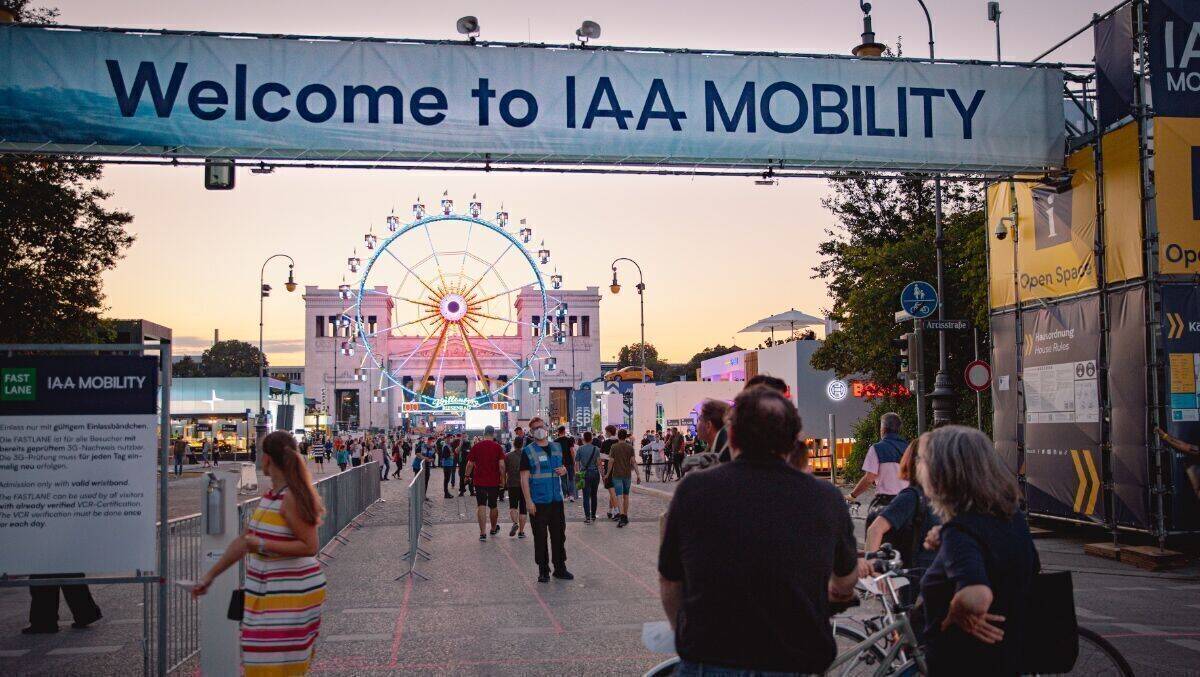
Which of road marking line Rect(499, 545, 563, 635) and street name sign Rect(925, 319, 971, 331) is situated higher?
street name sign Rect(925, 319, 971, 331)

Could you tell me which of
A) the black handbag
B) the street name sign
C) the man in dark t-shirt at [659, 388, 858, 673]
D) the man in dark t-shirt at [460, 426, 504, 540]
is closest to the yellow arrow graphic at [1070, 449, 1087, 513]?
the street name sign

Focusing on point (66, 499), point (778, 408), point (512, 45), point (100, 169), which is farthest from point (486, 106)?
point (100, 169)

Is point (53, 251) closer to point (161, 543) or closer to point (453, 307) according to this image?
point (161, 543)

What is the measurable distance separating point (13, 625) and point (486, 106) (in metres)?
7.52

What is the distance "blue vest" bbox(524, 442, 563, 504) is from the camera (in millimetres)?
12672

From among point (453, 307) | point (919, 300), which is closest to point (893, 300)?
point (919, 300)

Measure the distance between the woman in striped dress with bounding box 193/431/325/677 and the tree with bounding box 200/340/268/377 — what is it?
531ft

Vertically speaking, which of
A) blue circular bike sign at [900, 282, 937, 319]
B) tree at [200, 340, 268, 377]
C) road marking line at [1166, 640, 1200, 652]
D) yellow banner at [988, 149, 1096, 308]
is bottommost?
road marking line at [1166, 640, 1200, 652]

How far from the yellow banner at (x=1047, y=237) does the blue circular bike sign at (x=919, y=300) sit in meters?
1.02

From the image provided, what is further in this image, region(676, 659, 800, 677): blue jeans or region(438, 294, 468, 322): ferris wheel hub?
region(438, 294, 468, 322): ferris wheel hub

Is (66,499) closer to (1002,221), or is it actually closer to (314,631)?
(314,631)

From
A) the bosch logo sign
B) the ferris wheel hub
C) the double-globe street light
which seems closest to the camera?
the double-globe street light

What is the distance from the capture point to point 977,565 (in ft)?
13.3

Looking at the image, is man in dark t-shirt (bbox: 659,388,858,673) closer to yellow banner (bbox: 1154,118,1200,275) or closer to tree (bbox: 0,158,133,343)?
yellow banner (bbox: 1154,118,1200,275)
